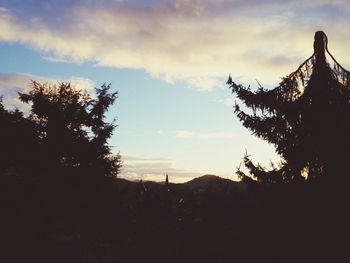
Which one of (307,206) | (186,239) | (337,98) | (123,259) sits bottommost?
(123,259)

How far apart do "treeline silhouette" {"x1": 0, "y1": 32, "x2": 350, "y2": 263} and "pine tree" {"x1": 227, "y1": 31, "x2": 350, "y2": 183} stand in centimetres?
2

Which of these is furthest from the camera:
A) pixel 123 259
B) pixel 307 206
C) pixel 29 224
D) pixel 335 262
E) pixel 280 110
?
pixel 123 259

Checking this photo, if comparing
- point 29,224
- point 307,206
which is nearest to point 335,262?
point 307,206

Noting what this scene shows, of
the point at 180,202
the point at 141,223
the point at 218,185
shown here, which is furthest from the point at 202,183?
the point at 141,223

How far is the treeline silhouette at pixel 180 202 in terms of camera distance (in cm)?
987

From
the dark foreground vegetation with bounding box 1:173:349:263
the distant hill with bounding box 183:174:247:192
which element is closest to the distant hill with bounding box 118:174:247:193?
the distant hill with bounding box 183:174:247:192

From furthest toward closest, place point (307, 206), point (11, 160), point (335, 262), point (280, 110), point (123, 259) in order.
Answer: point (123, 259)
point (11, 160)
point (280, 110)
point (307, 206)
point (335, 262)

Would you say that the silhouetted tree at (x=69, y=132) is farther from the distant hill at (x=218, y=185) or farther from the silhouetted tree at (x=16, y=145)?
the distant hill at (x=218, y=185)

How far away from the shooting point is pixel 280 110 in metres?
10.6

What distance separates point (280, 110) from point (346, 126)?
1.57 m

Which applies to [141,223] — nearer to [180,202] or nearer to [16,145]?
[180,202]

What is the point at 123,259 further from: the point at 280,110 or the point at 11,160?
the point at 280,110

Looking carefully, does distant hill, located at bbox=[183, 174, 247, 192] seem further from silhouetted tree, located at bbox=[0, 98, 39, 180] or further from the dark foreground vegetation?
silhouetted tree, located at bbox=[0, 98, 39, 180]

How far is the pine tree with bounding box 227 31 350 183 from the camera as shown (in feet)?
32.6
